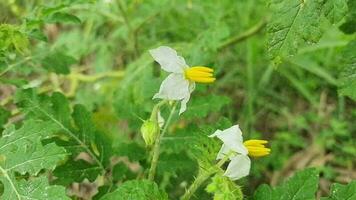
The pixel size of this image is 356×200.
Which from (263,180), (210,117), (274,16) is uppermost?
(274,16)

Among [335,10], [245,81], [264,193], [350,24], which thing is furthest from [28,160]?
[245,81]

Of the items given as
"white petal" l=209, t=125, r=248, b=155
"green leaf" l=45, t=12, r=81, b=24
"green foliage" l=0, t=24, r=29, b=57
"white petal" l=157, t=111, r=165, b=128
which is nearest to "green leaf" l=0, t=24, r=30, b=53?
"green foliage" l=0, t=24, r=29, b=57

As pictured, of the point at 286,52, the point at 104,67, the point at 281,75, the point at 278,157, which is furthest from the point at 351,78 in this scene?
the point at 104,67

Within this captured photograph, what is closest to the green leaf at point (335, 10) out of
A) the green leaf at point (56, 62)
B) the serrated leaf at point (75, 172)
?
the serrated leaf at point (75, 172)

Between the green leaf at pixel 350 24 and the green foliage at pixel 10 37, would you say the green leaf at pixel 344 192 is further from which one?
the green foliage at pixel 10 37

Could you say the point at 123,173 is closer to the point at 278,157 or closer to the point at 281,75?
the point at 278,157

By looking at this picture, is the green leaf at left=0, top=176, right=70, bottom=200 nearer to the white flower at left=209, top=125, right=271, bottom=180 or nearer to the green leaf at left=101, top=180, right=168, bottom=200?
the green leaf at left=101, top=180, right=168, bottom=200

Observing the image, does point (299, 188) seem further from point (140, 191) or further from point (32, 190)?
point (32, 190)
